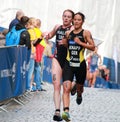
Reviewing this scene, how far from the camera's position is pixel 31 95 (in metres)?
15.4

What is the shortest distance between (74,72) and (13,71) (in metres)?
2.64

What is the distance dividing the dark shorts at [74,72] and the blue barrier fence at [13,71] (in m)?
1.72

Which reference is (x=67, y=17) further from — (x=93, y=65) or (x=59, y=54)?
(x=93, y=65)

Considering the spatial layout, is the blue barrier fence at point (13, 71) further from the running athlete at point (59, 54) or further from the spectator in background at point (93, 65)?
the spectator in background at point (93, 65)

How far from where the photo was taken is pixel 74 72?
10086 mm

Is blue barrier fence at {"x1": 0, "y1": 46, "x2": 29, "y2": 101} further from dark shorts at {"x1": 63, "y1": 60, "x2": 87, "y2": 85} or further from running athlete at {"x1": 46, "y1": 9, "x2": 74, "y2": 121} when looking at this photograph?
dark shorts at {"x1": 63, "y1": 60, "x2": 87, "y2": 85}

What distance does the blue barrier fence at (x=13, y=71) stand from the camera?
1148 cm

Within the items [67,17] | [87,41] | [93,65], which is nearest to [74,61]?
[87,41]

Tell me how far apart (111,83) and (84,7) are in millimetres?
3648

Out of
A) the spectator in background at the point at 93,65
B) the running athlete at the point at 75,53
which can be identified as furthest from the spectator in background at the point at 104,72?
the running athlete at the point at 75,53

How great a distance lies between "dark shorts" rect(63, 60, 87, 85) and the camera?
9961 millimetres

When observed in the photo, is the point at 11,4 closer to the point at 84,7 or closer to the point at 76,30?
the point at 84,7

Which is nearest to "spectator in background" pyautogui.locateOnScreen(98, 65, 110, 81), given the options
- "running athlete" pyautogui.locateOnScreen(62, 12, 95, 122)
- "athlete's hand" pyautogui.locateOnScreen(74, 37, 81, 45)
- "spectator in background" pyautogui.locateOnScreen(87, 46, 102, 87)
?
"spectator in background" pyautogui.locateOnScreen(87, 46, 102, 87)

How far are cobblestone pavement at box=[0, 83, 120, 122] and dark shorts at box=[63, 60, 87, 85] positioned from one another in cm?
106
